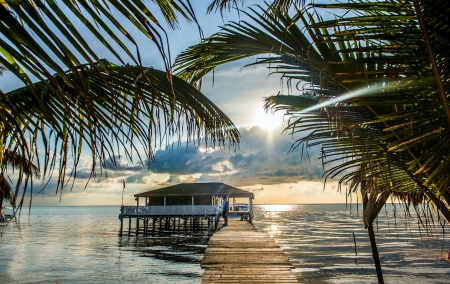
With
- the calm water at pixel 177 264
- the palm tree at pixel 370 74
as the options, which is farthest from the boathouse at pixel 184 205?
the palm tree at pixel 370 74

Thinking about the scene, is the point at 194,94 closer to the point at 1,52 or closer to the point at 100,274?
the point at 1,52

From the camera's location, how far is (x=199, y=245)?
30.4 metres

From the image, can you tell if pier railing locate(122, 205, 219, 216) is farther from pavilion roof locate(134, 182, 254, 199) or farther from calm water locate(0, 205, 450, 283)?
calm water locate(0, 205, 450, 283)

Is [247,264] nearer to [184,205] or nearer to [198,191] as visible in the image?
[184,205]

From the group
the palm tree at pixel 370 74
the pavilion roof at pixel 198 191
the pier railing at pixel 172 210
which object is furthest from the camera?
the pavilion roof at pixel 198 191

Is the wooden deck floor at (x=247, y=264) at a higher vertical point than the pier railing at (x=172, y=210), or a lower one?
higher

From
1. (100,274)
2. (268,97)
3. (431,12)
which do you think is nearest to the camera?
(431,12)

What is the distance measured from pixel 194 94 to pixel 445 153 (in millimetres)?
1463

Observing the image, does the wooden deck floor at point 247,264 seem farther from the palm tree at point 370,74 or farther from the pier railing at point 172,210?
the pier railing at point 172,210

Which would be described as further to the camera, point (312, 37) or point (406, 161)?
point (406, 161)

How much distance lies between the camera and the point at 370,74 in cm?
236

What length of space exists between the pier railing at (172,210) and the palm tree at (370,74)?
29375 mm

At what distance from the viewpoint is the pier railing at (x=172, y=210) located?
32.6 m

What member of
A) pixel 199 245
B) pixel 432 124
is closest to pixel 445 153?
pixel 432 124
